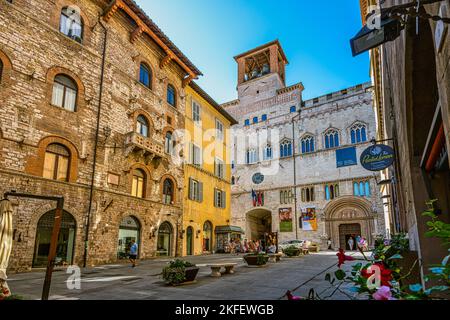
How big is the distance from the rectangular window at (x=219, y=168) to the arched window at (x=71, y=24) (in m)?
16.3

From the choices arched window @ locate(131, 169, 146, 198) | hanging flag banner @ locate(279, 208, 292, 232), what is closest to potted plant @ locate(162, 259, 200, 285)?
arched window @ locate(131, 169, 146, 198)

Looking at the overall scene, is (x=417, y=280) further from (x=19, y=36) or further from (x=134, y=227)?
(x=19, y=36)

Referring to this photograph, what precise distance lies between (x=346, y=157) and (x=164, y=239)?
23340 millimetres

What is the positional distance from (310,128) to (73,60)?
29012mm

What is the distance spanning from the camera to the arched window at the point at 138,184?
747 inches

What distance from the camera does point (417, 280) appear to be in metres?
5.42

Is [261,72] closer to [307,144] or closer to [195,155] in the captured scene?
[307,144]

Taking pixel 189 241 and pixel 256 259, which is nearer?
pixel 256 259

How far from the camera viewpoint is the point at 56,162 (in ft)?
48.1

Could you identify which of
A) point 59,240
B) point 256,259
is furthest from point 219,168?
point 59,240

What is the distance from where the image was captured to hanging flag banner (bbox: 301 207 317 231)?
115ft

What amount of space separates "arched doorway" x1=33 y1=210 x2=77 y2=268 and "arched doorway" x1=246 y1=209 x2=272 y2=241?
91.6 ft

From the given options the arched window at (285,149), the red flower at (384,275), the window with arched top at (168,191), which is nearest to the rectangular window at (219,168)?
the window with arched top at (168,191)
